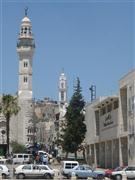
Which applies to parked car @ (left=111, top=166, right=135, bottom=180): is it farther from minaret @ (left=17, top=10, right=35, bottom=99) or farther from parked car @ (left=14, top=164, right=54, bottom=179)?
minaret @ (left=17, top=10, right=35, bottom=99)

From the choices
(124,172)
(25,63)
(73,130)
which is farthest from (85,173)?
(25,63)

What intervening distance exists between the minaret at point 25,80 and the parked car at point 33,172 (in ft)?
343

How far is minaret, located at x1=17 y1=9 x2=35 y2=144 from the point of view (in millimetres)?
150750

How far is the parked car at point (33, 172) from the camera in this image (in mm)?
44812

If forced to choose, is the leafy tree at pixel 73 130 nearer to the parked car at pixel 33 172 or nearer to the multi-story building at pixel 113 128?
the multi-story building at pixel 113 128

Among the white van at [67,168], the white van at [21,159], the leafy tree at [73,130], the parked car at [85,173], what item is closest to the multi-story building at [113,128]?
the leafy tree at [73,130]

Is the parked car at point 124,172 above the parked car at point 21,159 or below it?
below

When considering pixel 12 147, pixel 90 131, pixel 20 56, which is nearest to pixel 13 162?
pixel 90 131

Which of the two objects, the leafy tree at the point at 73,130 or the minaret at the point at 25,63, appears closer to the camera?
the leafy tree at the point at 73,130

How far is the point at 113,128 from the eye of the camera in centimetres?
6644

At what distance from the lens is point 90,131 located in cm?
8431

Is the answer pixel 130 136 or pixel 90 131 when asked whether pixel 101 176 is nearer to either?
pixel 130 136

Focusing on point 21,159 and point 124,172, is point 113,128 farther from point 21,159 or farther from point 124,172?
point 124,172

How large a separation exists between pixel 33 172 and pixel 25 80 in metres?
117
